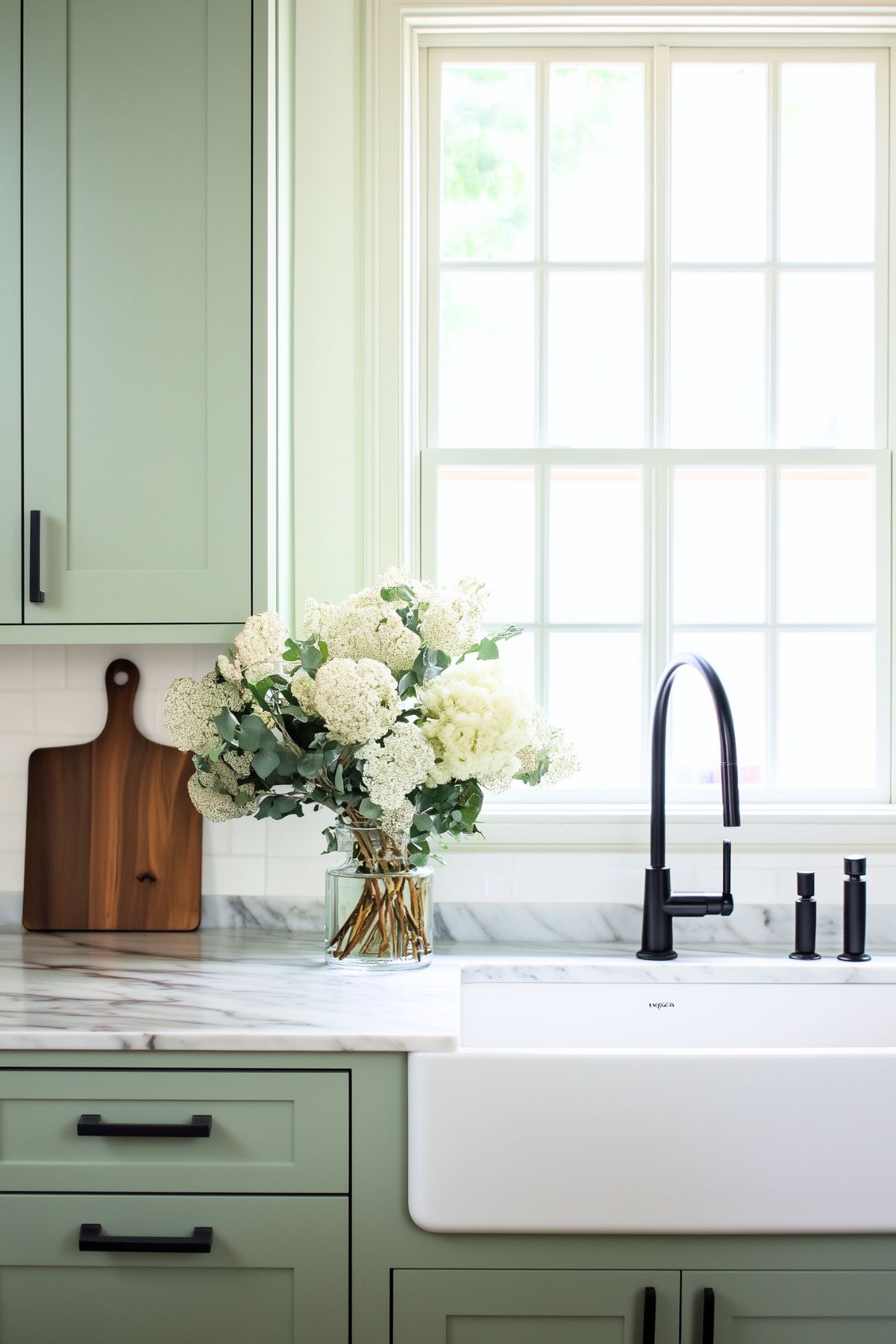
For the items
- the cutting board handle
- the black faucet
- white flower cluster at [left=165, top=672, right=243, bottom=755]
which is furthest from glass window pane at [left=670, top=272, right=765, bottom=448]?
the cutting board handle

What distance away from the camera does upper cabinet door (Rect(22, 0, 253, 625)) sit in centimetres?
174

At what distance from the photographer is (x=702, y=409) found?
2.18 meters

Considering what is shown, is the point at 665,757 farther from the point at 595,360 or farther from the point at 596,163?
the point at 596,163

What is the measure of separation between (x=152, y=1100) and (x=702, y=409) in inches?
64.6

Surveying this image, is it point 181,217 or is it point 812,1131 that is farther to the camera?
point 181,217

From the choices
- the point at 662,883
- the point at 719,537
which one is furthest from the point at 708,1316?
the point at 719,537

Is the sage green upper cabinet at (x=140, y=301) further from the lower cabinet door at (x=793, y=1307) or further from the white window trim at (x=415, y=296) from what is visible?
the lower cabinet door at (x=793, y=1307)

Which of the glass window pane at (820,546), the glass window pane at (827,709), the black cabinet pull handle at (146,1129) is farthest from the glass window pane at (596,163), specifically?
the black cabinet pull handle at (146,1129)

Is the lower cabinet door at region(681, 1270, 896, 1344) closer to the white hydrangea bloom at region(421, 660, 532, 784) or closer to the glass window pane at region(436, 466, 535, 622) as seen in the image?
the white hydrangea bloom at region(421, 660, 532, 784)

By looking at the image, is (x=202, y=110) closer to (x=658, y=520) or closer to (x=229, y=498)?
(x=229, y=498)

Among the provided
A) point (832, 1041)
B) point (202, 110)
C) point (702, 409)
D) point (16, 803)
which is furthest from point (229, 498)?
point (832, 1041)

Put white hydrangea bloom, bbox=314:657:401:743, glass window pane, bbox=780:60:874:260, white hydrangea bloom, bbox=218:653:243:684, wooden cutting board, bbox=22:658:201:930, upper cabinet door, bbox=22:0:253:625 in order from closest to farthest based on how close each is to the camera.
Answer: white hydrangea bloom, bbox=314:657:401:743, white hydrangea bloom, bbox=218:653:243:684, upper cabinet door, bbox=22:0:253:625, wooden cutting board, bbox=22:658:201:930, glass window pane, bbox=780:60:874:260

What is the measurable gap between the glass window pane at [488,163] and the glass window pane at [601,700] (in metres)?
0.83

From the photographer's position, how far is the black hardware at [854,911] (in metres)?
1.85
